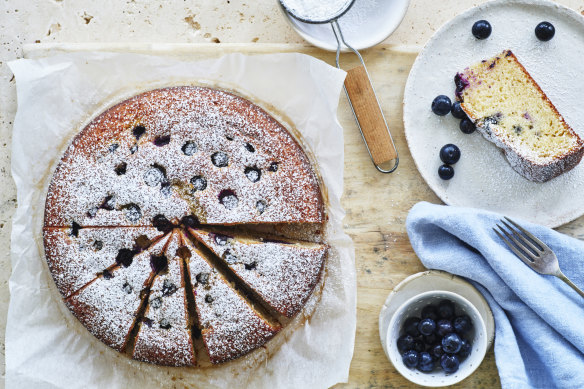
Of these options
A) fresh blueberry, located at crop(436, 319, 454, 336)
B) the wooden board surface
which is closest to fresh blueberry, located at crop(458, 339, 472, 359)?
fresh blueberry, located at crop(436, 319, 454, 336)

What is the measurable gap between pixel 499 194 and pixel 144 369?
7.24 ft

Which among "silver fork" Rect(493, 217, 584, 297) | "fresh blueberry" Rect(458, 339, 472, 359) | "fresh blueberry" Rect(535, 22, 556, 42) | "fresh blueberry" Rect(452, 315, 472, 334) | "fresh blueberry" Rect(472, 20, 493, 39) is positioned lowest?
"fresh blueberry" Rect(458, 339, 472, 359)

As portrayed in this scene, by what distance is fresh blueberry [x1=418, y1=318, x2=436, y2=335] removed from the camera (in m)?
3.29

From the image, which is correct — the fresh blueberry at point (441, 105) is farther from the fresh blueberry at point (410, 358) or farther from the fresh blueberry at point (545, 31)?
the fresh blueberry at point (410, 358)

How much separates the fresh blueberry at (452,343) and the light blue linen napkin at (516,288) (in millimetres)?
244

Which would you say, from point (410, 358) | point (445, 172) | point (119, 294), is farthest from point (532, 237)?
point (119, 294)

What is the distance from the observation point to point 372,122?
3.44 m

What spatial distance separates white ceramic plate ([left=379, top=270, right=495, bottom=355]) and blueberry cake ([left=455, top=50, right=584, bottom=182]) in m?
0.72

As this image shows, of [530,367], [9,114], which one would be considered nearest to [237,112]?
[9,114]

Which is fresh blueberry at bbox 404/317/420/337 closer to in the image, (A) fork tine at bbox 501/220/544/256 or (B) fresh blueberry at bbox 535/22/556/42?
(A) fork tine at bbox 501/220/544/256

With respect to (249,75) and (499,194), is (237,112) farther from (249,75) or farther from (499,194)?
(499,194)

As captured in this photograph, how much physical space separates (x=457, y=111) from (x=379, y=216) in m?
0.73

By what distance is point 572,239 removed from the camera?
11.1ft

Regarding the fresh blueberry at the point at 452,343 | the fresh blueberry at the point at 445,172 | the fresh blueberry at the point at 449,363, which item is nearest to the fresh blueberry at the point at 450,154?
the fresh blueberry at the point at 445,172
